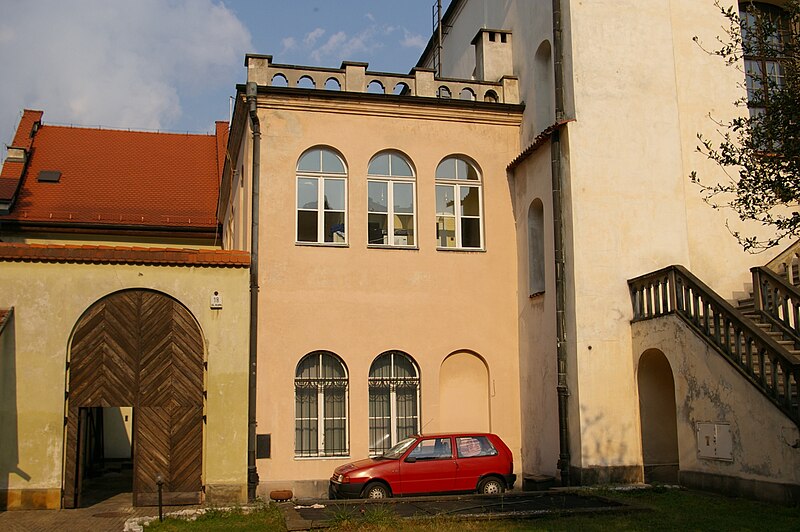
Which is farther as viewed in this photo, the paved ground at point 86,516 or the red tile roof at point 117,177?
the red tile roof at point 117,177

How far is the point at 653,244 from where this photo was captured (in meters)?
18.6

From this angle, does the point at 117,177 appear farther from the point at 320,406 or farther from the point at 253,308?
the point at 320,406

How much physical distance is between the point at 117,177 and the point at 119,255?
52.7 feet

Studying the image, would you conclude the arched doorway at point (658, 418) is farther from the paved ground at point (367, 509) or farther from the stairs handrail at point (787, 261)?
the stairs handrail at point (787, 261)

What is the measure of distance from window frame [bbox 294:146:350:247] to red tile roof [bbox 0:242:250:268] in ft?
7.40

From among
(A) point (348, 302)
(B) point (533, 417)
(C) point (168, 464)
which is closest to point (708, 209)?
(B) point (533, 417)

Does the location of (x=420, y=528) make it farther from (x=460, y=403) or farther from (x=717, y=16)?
(x=717, y=16)

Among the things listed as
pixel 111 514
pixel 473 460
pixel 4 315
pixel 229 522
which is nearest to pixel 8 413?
pixel 4 315

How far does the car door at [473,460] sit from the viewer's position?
55.4 feet

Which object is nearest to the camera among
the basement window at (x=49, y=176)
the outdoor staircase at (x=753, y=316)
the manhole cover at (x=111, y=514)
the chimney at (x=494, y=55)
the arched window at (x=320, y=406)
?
the outdoor staircase at (x=753, y=316)

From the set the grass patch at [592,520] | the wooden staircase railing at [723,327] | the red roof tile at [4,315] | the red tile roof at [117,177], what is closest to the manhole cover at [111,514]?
the grass patch at [592,520]

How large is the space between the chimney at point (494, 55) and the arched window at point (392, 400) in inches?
301

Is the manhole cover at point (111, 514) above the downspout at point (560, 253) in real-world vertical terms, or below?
below

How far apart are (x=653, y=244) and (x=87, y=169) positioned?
22.2 m
